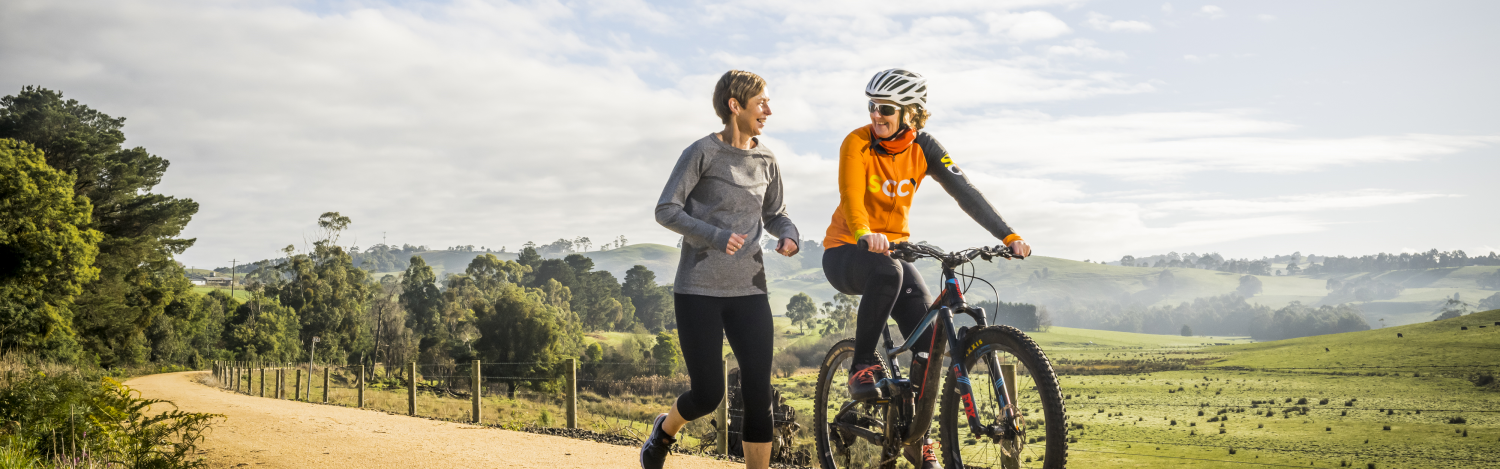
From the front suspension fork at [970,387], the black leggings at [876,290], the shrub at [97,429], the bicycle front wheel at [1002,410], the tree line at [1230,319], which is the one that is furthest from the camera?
the tree line at [1230,319]

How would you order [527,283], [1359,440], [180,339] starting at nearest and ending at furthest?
[180,339] → [1359,440] → [527,283]

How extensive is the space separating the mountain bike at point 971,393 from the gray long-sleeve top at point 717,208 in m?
0.66

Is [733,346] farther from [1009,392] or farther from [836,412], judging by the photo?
[836,412]

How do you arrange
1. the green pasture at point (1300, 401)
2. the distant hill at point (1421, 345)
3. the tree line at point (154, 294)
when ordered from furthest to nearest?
1. the distant hill at point (1421, 345)
2. the green pasture at point (1300, 401)
3. the tree line at point (154, 294)

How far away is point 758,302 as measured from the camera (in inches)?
137

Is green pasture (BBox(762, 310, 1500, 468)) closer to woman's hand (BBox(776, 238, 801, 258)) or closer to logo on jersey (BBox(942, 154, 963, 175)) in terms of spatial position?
logo on jersey (BBox(942, 154, 963, 175))

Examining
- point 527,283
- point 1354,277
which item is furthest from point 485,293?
point 1354,277

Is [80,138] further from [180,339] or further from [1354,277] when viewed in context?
[1354,277]

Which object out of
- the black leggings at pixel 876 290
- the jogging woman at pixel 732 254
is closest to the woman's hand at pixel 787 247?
the jogging woman at pixel 732 254

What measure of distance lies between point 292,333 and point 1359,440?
10577cm

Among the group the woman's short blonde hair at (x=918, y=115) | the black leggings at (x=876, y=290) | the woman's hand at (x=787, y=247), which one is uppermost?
the woman's short blonde hair at (x=918, y=115)

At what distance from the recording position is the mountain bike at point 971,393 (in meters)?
2.84

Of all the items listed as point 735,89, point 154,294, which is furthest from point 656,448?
point 154,294

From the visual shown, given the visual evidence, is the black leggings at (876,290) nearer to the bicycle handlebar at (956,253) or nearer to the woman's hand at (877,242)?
the bicycle handlebar at (956,253)
